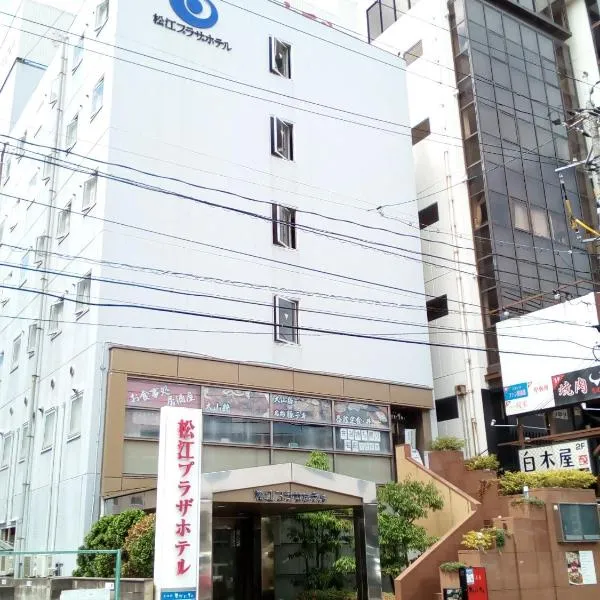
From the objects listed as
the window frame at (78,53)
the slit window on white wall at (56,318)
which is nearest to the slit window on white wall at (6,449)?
the slit window on white wall at (56,318)

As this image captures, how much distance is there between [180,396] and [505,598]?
9138mm

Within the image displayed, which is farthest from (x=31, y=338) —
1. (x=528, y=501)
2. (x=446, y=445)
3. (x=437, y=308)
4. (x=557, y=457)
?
(x=557, y=457)

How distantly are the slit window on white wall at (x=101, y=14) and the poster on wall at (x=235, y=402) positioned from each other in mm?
11708

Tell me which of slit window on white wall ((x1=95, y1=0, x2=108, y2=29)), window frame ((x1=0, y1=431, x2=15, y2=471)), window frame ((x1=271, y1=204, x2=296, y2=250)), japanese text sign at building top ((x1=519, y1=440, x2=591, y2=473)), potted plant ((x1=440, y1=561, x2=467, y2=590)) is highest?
slit window on white wall ((x1=95, y1=0, x2=108, y2=29))

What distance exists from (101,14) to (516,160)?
1626 centimetres

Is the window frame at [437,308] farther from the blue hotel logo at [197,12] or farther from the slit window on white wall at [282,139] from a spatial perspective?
the blue hotel logo at [197,12]

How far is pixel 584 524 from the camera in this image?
17.9m

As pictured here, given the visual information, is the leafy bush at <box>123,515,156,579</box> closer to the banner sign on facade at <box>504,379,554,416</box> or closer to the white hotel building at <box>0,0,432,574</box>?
the white hotel building at <box>0,0,432,574</box>

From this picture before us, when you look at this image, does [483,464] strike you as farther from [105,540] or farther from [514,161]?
[514,161]

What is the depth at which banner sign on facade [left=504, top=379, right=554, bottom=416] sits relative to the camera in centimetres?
2366

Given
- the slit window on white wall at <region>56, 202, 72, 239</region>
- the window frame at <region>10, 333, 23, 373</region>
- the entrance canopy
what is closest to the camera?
the entrance canopy

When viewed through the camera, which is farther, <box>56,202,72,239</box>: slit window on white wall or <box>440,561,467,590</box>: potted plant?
<box>56,202,72,239</box>: slit window on white wall

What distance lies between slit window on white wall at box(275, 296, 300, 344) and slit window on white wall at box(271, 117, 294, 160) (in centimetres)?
498

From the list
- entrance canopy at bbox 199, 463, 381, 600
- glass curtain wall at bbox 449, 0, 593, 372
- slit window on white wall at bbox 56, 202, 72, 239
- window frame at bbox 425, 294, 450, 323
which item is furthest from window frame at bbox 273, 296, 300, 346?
glass curtain wall at bbox 449, 0, 593, 372
